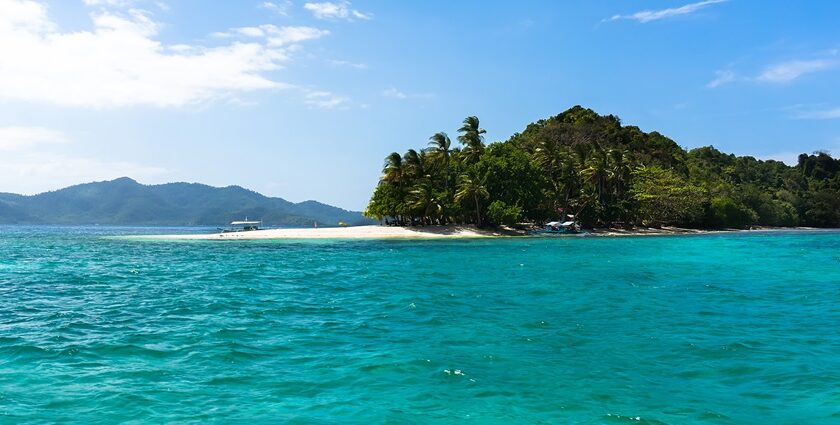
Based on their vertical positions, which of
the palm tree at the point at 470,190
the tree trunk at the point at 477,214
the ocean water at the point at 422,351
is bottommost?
the ocean water at the point at 422,351

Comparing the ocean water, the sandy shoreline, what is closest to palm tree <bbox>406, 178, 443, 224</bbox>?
the sandy shoreline

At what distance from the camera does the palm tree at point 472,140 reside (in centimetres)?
8469

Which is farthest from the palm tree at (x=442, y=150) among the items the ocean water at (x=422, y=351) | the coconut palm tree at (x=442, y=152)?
the ocean water at (x=422, y=351)

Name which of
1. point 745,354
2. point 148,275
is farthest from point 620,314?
point 148,275

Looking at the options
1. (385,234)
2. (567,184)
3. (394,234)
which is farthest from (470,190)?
(567,184)

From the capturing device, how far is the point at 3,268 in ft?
116

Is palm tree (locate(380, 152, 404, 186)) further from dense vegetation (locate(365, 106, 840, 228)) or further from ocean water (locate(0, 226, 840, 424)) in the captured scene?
ocean water (locate(0, 226, 840, 424))

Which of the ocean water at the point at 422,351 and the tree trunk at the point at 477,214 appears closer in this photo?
the ocean water at the point at 422,351

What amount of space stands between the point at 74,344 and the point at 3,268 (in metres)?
27.8

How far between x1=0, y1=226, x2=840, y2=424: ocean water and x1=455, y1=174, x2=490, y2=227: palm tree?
47.0 metres

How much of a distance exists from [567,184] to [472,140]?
16.6 m

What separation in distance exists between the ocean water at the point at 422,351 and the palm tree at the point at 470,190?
47036 millimetres

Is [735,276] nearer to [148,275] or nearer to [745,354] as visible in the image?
[745,354]

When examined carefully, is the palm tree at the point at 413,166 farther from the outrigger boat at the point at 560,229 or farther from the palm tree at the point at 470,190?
the outrigger boat at the point at 560,229
